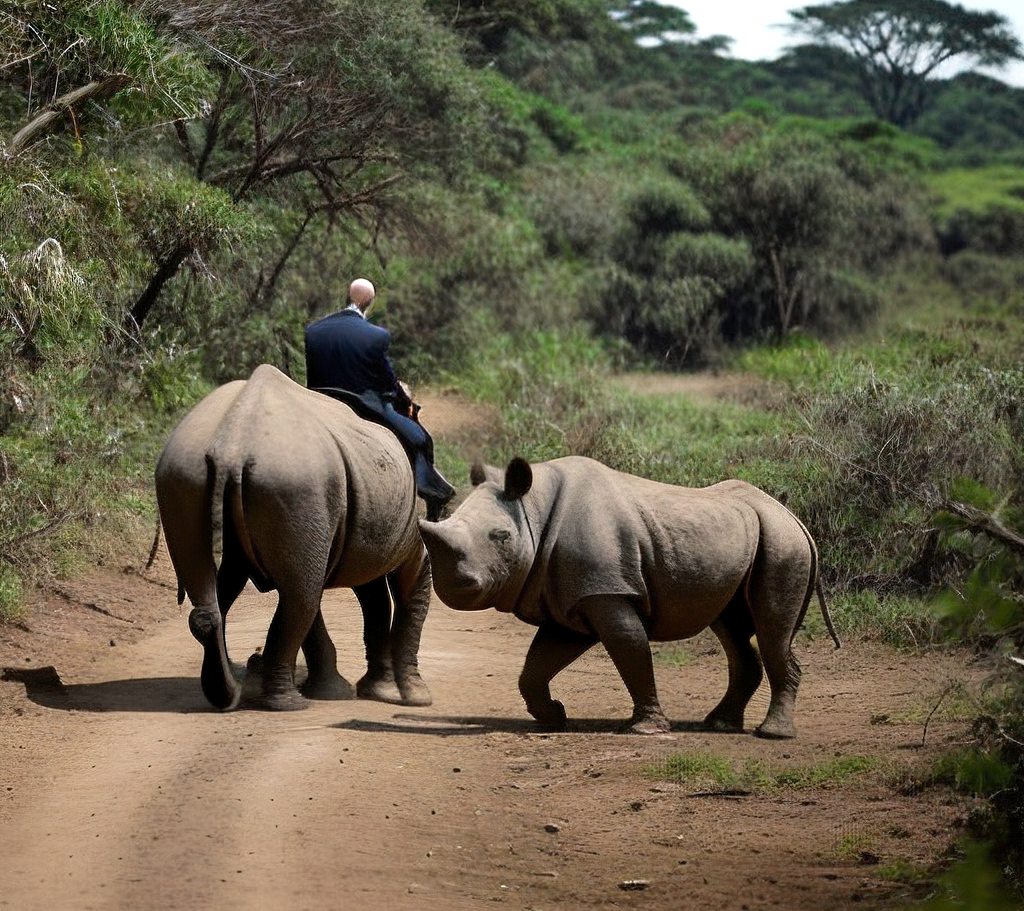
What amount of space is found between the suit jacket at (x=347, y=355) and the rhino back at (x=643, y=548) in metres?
1.65

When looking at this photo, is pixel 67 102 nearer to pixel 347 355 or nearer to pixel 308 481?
pixel 347 355

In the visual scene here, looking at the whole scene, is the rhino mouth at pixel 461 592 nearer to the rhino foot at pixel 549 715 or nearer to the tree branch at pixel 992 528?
the rhino foot at pixel 549 715

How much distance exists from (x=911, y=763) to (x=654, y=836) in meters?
1.68

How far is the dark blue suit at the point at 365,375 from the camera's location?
389 inches

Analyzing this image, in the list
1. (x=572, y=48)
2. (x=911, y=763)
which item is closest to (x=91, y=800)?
(x=911, y=763)

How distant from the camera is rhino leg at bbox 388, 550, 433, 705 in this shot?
32.1ft

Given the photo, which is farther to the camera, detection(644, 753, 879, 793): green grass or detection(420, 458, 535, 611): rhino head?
detection(420, 458, 535, 611): rhino head

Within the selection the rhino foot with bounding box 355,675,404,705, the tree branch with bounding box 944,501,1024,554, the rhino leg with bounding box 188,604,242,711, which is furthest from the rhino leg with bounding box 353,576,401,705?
the tree branch with bounding box 944,501,1024,554

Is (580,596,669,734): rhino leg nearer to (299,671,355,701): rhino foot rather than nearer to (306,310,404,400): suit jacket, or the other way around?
(299,671,355,701): rhino foot

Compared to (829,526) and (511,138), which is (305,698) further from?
(511,138)

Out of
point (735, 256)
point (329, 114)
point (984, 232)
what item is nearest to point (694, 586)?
point (329, 114)

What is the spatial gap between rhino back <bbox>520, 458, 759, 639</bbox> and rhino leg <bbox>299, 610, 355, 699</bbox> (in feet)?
4.71

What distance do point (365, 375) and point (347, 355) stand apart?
0.17 m

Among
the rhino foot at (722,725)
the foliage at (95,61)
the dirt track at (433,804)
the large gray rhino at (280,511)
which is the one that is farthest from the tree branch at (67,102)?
the rhino foot at (722,725)
